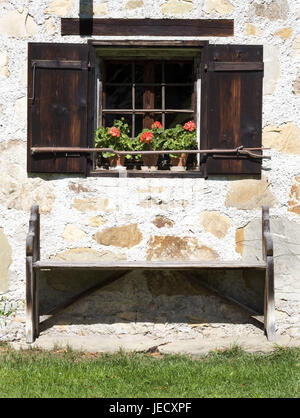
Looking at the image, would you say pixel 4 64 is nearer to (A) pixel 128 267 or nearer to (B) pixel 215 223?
(A) pixel 128 267

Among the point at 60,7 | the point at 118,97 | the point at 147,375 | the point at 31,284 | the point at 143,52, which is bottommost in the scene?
the point at 147,375

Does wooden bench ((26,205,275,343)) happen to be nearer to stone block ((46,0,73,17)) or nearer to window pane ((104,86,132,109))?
window pane ((104,86,132,109))

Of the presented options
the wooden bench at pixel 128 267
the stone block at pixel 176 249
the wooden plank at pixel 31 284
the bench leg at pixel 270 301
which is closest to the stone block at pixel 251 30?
the wooden bench at pixel 128 267

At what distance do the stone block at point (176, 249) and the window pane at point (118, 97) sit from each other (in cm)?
122

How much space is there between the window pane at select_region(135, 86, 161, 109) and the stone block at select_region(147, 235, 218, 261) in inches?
46.7

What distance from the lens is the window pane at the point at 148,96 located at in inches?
244

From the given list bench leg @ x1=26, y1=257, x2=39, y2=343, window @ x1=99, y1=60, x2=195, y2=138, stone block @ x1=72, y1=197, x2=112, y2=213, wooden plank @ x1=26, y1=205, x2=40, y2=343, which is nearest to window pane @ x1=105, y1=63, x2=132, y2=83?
window @ x1=99, y1=60, x2=195, y2=138

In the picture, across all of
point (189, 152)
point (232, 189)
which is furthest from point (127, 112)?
point (232, 189)

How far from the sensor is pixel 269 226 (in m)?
5.82

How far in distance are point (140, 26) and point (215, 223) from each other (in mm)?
1746

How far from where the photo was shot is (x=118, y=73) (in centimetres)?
625

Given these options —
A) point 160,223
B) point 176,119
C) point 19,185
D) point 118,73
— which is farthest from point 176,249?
point 118,73

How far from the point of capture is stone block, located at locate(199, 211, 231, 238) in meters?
5.90

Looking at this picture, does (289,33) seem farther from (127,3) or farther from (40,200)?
(40,200)
